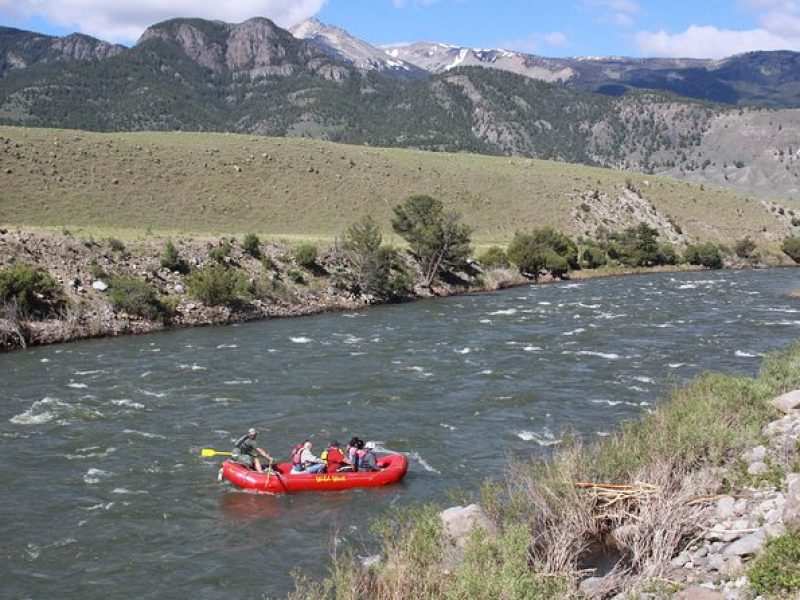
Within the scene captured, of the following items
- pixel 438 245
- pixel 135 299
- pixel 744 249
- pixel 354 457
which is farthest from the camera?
pixel 744 249

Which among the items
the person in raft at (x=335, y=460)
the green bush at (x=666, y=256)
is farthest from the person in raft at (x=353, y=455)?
the green bush at (x=666, y=256)

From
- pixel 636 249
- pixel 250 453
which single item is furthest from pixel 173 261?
pixel 636 249

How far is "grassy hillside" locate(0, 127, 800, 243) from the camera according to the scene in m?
72.8

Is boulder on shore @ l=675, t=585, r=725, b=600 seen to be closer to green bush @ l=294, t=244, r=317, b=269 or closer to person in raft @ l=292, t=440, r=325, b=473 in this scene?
person in raft @ l=292, t=440, r=325, b=473

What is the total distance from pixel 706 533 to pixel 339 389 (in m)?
18.2

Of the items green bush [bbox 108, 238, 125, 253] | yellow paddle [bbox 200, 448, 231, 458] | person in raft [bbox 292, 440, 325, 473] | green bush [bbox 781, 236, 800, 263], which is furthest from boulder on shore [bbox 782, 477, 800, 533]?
green bush [bbox 781, 236, 800, 263]

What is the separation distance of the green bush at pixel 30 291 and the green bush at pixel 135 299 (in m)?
2.80

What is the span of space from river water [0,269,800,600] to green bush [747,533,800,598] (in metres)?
6.18

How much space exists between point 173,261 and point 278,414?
84.3 feet

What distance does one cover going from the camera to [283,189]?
288 feet

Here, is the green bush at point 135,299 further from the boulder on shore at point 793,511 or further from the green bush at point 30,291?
the boulder on shore at point 793,511

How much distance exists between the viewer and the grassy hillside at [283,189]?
2864 inches

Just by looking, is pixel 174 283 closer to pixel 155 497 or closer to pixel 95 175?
pixel 155 497

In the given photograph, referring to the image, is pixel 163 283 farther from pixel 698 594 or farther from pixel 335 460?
pixel 698 594
